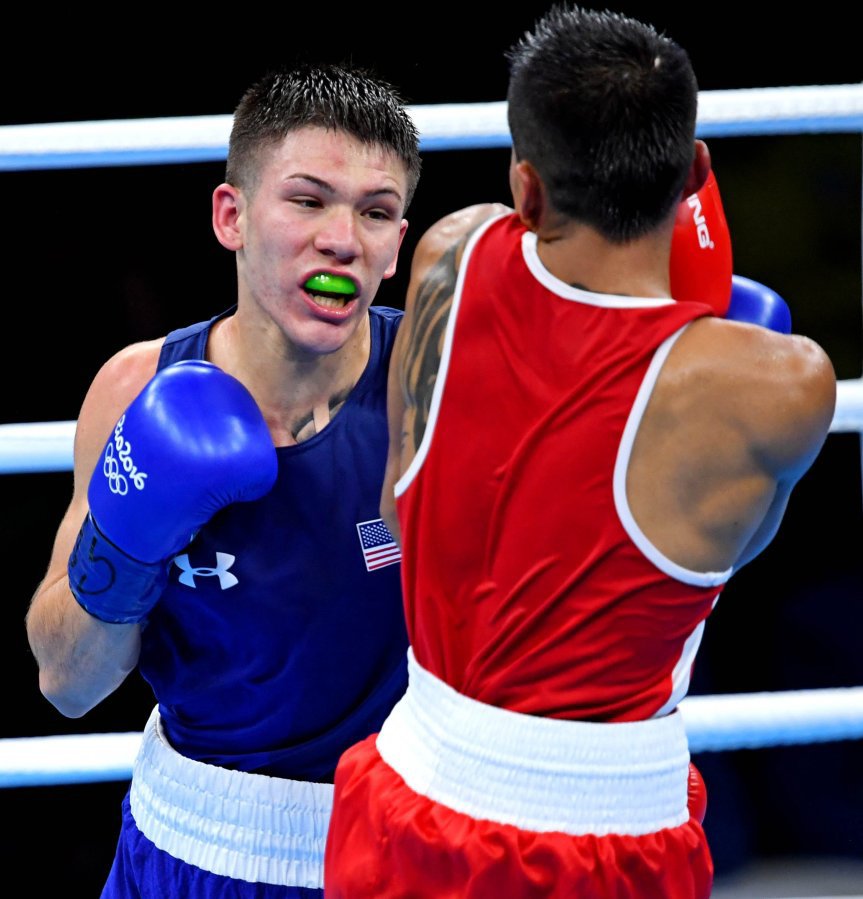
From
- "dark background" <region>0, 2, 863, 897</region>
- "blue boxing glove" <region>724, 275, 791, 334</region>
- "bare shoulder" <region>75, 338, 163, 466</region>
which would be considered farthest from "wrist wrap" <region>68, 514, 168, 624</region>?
"dark background" <region>0, 2, 863, 897</region>

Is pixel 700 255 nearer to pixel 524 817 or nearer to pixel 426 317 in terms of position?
pixel 426 317

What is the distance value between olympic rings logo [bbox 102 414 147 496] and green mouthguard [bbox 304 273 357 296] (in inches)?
9.7

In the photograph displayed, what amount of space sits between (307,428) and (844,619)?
169 cm

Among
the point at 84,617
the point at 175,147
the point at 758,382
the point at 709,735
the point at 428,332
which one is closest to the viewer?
the point at 758,382

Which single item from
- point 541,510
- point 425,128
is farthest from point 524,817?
point 425,128

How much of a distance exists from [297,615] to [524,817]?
0.40m

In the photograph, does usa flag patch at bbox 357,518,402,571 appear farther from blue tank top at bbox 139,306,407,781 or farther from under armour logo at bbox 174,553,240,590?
under armour logo at bbox 174,553,240,590

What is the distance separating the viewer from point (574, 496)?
118 cm

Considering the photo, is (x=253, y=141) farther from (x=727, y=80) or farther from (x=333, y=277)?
(x=727, y=80)

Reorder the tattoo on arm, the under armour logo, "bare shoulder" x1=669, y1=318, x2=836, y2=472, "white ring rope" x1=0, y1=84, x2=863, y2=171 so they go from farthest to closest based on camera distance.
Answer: "white ring rope" x1=0, y1=84, x2=863, y2=171 < the under armour logo < the tattoo on arm < "bare shoulder" x1=669, y1=318, x2=836, y2=472

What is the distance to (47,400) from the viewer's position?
292 centimetres

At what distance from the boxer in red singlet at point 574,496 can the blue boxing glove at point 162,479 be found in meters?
0.22

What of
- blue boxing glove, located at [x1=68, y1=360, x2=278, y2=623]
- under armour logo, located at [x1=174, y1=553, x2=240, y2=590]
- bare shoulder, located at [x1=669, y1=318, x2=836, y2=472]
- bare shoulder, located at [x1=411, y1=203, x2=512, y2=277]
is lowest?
under armour logo, located at [x1=174, y1=553, x2=240, y2=590]

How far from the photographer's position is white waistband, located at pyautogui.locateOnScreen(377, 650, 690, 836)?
121cm
